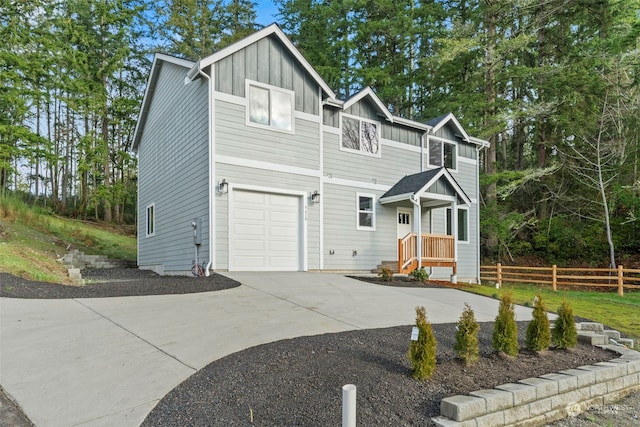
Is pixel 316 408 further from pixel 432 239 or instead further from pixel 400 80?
pixel 400 80

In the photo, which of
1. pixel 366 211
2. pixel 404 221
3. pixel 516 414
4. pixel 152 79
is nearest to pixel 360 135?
pixel 366 211

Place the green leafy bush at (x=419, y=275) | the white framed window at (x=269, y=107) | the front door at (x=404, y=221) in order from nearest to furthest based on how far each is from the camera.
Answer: the white framed window at (x=269, y=107) < the green leafy bush at (x=419, y=275) < the front door at (x=404, y=221)

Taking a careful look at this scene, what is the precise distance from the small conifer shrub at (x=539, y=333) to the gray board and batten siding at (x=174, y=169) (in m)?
7.63

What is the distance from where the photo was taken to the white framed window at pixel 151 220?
49.2ft

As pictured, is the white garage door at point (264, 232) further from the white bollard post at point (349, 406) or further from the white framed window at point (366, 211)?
the white bollard post at point (349, 406)

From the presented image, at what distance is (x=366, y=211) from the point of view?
13539mm

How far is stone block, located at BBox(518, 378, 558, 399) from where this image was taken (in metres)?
3.61

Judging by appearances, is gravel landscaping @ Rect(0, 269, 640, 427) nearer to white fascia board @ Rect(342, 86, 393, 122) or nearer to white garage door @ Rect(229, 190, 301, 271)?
white garage door @ Rect(229, 190, 301, 271)

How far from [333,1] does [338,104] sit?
1424 centimetres

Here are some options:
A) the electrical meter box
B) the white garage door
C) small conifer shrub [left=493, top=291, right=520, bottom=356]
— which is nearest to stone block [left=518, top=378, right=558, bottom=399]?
small conifer shrub [left=493, top=291, right=520, bottom=356]

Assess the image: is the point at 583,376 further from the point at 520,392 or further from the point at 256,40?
the point at 256,40

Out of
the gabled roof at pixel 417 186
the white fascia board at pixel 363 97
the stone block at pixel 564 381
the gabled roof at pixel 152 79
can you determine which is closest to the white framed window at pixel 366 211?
the gabled roof at pixel 417 186

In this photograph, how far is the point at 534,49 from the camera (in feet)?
75.9

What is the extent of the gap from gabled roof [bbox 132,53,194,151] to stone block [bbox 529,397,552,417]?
1094 centimetres
